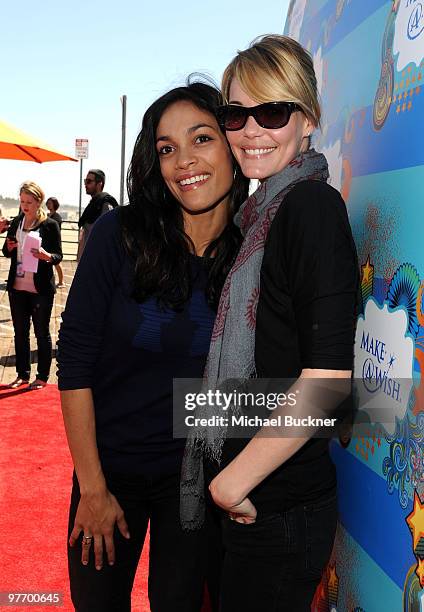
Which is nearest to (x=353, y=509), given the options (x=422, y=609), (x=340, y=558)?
(x=340, y=558)

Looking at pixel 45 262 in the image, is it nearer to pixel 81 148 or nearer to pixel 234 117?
pixel 234 117

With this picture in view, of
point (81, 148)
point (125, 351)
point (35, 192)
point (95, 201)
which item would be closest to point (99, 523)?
point (125, 351)

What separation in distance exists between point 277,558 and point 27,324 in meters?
5.09

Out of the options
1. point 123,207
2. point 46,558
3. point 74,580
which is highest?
point 123,207

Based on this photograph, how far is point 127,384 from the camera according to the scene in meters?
1.79

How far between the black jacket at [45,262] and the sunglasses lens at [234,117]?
445 cm

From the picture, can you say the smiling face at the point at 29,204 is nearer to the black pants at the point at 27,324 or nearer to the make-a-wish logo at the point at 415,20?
the black pants at the point at 27,324

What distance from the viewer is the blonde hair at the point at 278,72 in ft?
4.58

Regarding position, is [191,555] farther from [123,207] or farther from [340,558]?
[123,207]

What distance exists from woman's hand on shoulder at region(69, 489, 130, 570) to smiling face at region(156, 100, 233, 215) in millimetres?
891

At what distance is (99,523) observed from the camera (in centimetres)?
176

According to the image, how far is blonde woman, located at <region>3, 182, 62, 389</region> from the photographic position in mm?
5781

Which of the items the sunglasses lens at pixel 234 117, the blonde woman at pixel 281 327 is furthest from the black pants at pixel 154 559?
the sunglasses lens at pixel 234 117

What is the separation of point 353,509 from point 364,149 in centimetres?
106
